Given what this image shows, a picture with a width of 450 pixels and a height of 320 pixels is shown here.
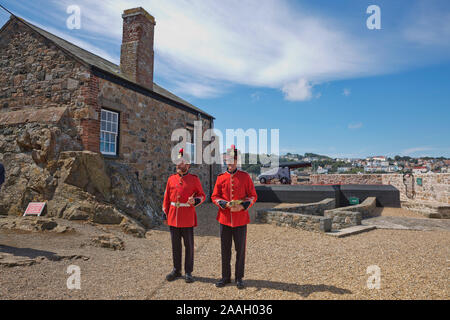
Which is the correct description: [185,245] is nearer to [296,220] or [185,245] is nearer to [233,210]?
[233,210]

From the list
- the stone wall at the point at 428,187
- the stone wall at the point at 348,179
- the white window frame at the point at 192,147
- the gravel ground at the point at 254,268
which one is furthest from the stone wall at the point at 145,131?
the stone wall at the point at 348,179

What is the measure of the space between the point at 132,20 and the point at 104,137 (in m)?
5.39

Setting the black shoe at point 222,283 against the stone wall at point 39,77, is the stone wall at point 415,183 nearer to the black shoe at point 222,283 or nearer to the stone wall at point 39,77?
the black shoe at point 222,283

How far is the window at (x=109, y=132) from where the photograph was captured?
840cm

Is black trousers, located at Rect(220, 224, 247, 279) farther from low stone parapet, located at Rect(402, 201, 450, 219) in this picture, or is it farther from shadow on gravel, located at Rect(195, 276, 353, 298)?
low stone parapet, located at Rect(402, 201, 450, 219)

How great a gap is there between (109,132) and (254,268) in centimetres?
657

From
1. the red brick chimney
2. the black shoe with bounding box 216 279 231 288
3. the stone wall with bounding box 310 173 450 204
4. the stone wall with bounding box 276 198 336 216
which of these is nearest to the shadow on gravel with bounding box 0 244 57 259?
the black shoe with bounding box 216 279 231 288

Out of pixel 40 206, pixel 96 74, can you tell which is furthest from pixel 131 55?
pixel 40 206

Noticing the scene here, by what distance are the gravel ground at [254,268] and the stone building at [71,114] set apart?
2.24m

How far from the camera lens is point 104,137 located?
8.47 metres

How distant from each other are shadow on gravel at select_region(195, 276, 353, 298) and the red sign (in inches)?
205

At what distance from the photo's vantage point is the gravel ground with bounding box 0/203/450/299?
3.36 metres

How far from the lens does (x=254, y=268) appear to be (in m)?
4.48
